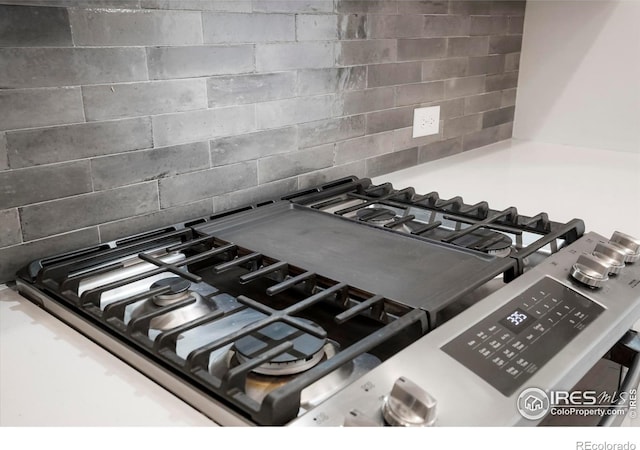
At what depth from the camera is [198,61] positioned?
3.64 feet

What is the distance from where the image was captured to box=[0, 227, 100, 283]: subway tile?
92cm

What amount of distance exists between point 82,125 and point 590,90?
173 centimetres

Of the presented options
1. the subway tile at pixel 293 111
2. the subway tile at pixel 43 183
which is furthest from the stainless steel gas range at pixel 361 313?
the subway tile at pixel 293 111

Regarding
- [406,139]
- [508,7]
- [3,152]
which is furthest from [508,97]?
[3,152]

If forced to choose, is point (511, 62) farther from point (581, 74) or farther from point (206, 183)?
point (206, 183)

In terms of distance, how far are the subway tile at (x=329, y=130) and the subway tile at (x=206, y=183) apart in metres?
0.17

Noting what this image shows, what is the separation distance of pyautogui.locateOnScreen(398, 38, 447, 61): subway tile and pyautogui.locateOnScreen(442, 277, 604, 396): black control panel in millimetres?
921

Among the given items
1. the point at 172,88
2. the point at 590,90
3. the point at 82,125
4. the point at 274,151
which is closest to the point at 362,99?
the point at 274,151

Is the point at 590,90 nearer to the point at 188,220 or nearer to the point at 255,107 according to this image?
the point at 255,107

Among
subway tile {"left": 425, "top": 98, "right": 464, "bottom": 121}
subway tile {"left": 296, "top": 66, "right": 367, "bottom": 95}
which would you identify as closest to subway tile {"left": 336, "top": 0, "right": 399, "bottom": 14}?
subway tile {"left": 296, "top": 66, "right": 367, "bottom": 95}

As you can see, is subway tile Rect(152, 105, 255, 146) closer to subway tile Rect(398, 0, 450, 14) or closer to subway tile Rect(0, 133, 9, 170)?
subway tile Rect(0, 133, 9, 170)

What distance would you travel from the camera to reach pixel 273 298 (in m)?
0.90

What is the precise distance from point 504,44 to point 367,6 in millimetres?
808

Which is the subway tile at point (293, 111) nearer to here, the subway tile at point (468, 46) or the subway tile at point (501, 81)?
the subway tile at point (468, 46)
